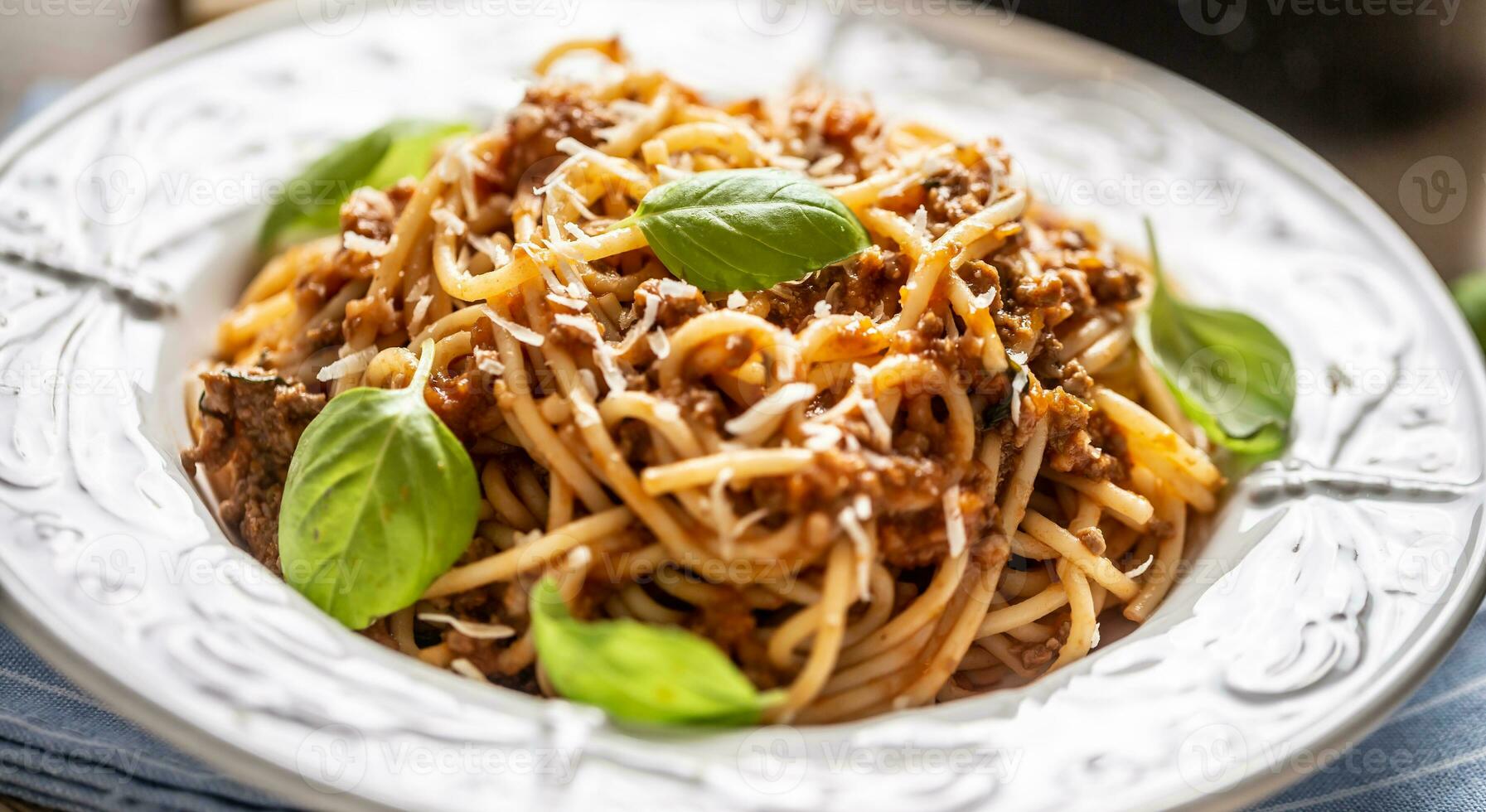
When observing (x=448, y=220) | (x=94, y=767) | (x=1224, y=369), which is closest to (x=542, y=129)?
(x=448, y=220)

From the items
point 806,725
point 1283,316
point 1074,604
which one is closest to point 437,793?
point 806,725

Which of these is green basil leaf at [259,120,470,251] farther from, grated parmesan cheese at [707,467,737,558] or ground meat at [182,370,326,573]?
grated parmesan cheese at [707,467,737,558]

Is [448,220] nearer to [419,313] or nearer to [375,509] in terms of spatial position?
[419,313]

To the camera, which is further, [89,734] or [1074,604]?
[1074,604]

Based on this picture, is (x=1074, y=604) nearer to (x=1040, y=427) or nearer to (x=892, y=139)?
(x=1040, y=427)

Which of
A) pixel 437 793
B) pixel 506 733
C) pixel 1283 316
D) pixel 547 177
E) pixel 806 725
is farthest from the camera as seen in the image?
pixel 1283 316

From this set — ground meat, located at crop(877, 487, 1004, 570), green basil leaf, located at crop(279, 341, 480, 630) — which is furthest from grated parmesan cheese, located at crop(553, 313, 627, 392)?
ground meat, located at crop(877, 487, 1004, 570)

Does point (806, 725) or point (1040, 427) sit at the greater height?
point (1040, 427)
